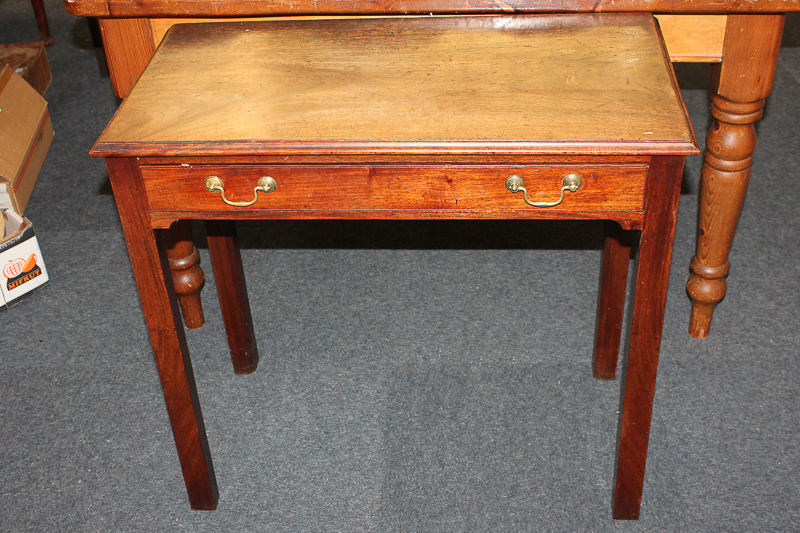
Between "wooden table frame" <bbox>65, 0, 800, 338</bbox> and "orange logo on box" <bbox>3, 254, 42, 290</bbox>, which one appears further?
"orange logo on box" <bbox>3, 254, 42, 290</bbox>

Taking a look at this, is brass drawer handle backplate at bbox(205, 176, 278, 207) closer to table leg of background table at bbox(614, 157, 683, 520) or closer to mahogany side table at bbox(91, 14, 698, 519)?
mahogany side table at bbox(91, 14, 698, 519)

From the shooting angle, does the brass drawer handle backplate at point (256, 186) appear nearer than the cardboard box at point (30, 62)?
Yes

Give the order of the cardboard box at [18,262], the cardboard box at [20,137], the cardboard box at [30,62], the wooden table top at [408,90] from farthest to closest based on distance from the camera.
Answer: the cardboard box at [30,62] → the cardboard box at [20,137] → the cardboard box at [18,262] → the wooden table top at [408,90]

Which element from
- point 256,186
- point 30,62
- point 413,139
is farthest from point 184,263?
point 30,62

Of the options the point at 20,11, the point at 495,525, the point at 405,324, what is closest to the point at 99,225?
the point at 405,324

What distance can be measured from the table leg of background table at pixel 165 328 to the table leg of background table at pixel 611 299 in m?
0.84

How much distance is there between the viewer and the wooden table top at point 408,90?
3.64 feet

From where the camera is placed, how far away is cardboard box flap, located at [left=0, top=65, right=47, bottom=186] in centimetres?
242

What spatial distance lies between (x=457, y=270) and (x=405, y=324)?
260 millimetres

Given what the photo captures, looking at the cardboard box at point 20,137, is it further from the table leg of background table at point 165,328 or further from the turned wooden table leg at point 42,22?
the table leg of background table at point 165,328

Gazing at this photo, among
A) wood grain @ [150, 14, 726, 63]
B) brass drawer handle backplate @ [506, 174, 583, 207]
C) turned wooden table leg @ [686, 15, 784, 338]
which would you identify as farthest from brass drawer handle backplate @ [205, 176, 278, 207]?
turned wooden table leg @ [686, 15, 784, 338]

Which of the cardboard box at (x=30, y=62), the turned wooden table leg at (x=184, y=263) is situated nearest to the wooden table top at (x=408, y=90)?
the turned wooden table leg at (x=184, y=263)

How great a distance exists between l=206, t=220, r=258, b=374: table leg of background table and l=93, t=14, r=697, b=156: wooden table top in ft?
1.33

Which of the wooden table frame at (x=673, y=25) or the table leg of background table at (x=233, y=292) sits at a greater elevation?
the wooden table frame at (x=673, y=25)
